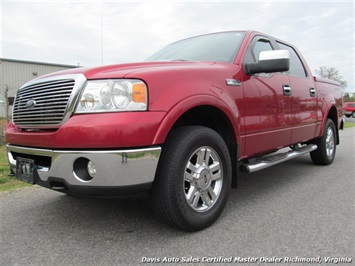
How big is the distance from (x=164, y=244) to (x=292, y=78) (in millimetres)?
2842

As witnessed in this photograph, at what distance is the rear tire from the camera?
5138mm

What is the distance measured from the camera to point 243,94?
303cm

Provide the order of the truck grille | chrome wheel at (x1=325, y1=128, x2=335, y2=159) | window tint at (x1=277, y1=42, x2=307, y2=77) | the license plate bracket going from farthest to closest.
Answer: chrome wheel at (x1=325, y1=128, x2=335, y2=159) → window tint at (x1=277, y1=42, x2=307, y2=77) → the license plate bracket → the truck grille

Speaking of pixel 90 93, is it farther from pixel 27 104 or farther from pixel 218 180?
pixel 218 180

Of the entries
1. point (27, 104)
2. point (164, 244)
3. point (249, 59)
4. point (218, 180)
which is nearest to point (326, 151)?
point (249, 59)

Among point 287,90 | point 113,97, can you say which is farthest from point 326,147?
point 113,97

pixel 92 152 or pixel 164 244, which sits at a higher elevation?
pixel 92 152

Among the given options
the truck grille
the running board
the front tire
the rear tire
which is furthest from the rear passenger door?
the truck grille

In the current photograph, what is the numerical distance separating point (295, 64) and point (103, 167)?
3.57 metres

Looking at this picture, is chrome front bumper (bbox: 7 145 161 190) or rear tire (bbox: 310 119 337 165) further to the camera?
rear tire (bbox: 310 119 337 165)

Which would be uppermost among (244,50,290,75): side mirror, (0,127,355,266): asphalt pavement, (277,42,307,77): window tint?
(277,42,307,77): window tint

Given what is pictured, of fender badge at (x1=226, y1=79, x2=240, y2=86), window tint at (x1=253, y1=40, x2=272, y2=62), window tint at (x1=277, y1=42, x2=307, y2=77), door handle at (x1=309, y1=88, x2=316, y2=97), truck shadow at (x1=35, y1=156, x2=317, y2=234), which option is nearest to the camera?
truck shadow at (x1=35, y1=156, x2=317, y2=234)

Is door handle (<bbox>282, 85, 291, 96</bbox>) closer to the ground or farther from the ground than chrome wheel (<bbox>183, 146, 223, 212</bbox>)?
farther from the ground

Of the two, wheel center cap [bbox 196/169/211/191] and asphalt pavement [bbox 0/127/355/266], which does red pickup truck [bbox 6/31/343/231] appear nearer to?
wheel center cap [bbox 196/169/211/191]
